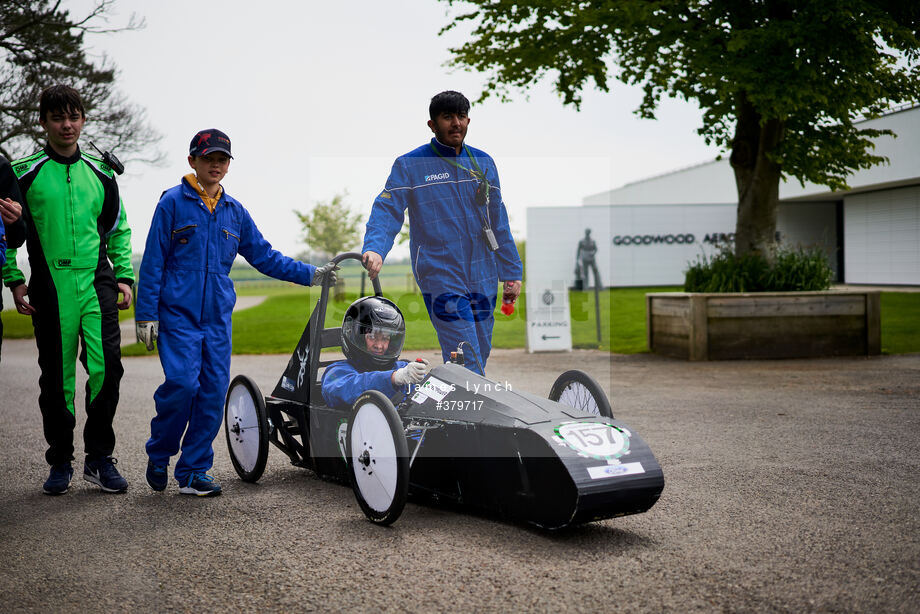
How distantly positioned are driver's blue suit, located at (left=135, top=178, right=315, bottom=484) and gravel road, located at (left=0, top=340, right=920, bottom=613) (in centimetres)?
38

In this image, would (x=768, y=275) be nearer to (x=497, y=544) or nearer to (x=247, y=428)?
(x=247, y=428)

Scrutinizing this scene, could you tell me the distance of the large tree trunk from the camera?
12328 millimetres

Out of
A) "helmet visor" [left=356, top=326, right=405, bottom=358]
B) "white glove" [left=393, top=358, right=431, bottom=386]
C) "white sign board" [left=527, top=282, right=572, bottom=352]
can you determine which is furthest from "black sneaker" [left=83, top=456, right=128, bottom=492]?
"white sign board" [left=527, top=282, right=572, bottom=352]

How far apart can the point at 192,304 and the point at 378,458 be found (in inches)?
59.4

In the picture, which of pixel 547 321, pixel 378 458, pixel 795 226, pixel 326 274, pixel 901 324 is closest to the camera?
pixel 378 458

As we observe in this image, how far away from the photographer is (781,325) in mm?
11055

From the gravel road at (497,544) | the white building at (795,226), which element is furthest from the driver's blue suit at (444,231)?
the white building at (795,226)

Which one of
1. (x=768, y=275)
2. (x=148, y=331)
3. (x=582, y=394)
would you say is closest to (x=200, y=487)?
(x=148, y=331)

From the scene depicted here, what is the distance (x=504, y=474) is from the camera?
370 centimetres

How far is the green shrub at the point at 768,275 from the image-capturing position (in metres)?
11.7

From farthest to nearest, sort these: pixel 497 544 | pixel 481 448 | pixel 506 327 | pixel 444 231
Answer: pixel 506 327, pixel 444 231, pixel 481 448, pixel 497 544

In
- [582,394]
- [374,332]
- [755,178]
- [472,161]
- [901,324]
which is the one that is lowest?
[901,324]

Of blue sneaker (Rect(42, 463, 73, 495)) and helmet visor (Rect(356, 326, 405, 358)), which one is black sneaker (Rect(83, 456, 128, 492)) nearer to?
blue sneaker (Rect(42, 463, 73, 495))

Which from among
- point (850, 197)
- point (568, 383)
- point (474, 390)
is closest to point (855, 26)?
point (568, 383)
